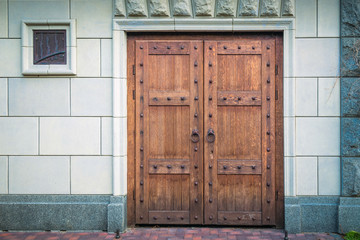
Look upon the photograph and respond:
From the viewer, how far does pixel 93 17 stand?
480cm

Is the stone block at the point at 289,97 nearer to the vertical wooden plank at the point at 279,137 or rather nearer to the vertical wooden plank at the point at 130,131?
the vertical wooden plank at the point at 279,137

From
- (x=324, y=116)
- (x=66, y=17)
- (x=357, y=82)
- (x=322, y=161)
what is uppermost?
(x=66, y=17)

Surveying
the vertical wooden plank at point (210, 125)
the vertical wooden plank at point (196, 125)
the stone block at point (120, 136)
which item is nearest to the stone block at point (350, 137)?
the vertical wooden plank at point (210, 125)

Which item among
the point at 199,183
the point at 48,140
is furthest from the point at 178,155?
the point at 48,140

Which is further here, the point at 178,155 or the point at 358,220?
the point at 178,155

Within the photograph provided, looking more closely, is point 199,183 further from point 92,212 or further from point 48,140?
point 48,140

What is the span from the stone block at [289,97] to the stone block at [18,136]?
3365mm

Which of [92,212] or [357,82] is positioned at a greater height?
[357,82]

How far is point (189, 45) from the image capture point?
4.88m

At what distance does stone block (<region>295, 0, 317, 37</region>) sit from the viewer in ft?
15.4

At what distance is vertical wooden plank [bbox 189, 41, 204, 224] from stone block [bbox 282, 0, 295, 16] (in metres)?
1.17

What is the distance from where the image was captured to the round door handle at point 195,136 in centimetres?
Result: 485

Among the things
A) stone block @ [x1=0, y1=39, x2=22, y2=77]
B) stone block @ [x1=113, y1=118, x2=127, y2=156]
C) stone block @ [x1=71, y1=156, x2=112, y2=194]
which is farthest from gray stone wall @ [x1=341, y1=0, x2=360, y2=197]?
stone block @ [x1=0, y1=39, x2=22, y2=77]

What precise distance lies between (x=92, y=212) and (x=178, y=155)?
1378 mm
